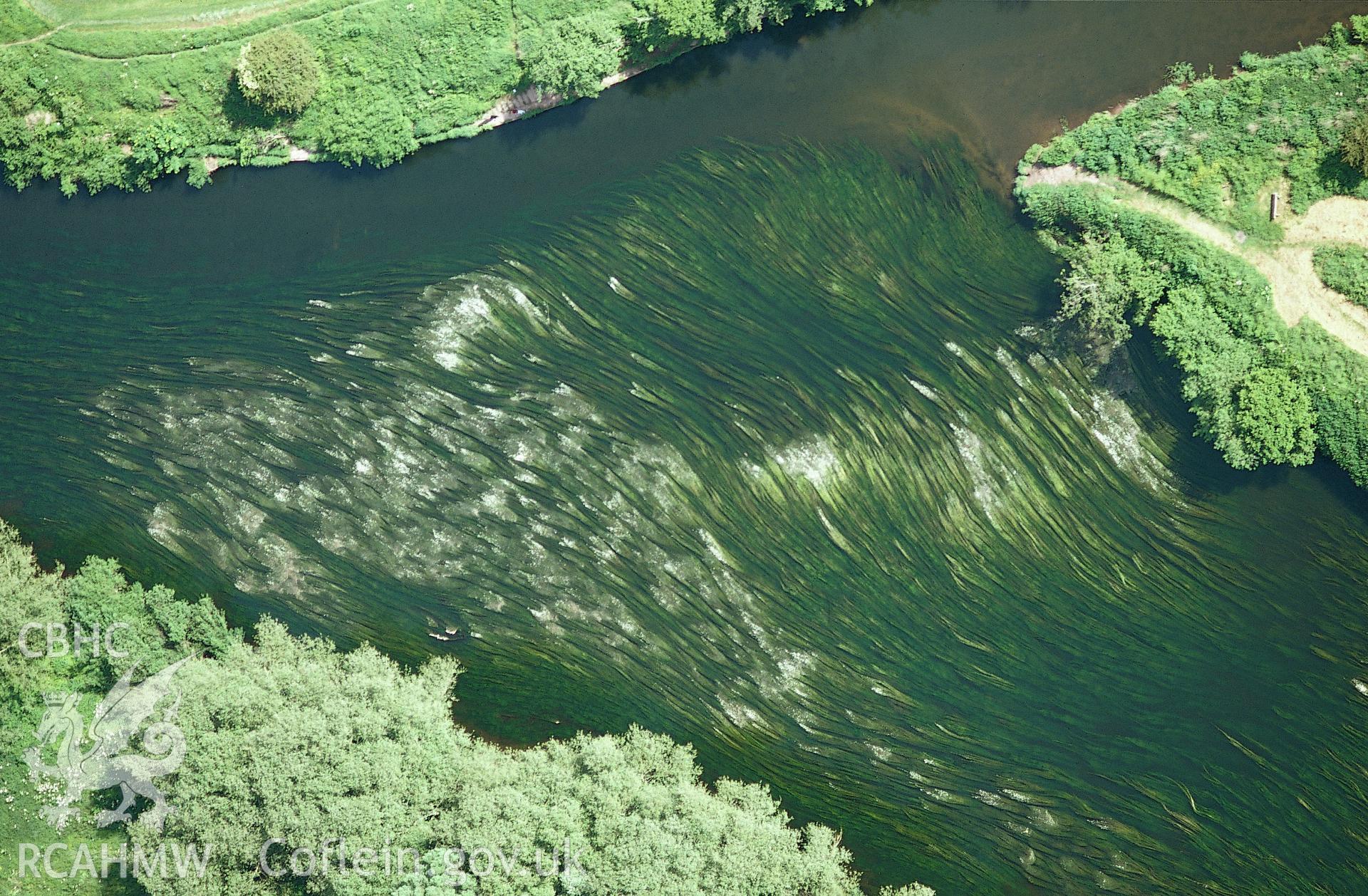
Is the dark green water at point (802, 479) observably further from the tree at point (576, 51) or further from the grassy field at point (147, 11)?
the grassy field at point (147, 11)

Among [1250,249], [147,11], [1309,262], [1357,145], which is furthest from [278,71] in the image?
[1357,145]

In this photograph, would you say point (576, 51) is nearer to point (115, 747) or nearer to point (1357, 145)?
point (1357, 145)

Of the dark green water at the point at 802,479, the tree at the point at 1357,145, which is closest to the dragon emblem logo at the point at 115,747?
the dark green water at the point at 802,479

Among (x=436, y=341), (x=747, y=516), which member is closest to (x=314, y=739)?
(x=436, y=341)

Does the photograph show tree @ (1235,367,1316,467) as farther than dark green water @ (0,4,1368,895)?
No

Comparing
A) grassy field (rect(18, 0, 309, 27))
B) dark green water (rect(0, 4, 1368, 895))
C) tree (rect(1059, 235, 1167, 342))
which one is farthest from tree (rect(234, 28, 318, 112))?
tree (rect(1059, 235, 1167, 342))

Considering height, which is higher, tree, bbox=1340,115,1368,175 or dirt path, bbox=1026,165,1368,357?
tree, bbox=1340,115,1368,175

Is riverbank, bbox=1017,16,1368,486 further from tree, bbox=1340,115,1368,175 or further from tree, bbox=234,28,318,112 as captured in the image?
tree, bbox=234,28,318,112

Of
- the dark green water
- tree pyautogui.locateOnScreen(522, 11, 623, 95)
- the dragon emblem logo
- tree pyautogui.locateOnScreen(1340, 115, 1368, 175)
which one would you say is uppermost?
tree pyautogui.locateOnScreen(522, 11, 623, 95)
